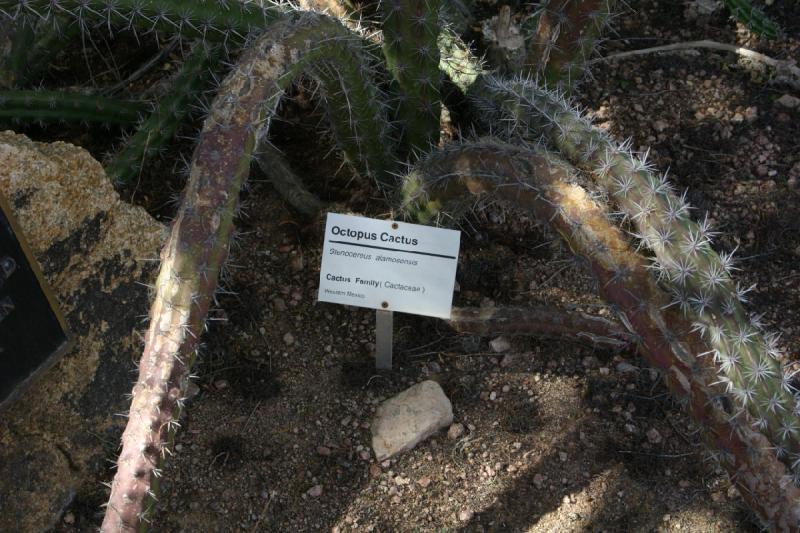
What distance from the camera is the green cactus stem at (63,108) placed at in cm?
230

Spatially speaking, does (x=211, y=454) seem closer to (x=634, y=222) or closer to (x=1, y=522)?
(x=1, y=522)

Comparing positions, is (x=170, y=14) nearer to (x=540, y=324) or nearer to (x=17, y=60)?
(x=17, y=60)

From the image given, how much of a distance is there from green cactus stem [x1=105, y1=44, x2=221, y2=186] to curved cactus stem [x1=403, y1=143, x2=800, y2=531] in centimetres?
Result: 103

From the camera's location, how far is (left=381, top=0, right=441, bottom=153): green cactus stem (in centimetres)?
204

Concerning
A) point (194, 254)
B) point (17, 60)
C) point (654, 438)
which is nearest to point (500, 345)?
point (654, 438)

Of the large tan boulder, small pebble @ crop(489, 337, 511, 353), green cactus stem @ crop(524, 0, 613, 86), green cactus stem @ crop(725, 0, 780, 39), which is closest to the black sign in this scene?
the large tan boulder

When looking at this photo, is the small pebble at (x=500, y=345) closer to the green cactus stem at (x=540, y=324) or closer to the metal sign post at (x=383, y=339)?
the green cactus stem at (x=540, y=324)

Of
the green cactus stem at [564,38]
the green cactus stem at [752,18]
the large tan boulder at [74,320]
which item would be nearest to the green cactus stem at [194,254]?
the large tan boulder at [74,320]

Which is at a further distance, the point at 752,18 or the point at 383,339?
the point at 752,18

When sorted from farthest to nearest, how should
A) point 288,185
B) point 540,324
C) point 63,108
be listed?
point 288,185 → point 63,108 → point 540,324

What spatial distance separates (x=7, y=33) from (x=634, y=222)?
6.88ft

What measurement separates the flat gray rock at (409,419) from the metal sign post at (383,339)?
0.33ft

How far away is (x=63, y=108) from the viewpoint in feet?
7.77

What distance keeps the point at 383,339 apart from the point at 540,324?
45 centimetres
